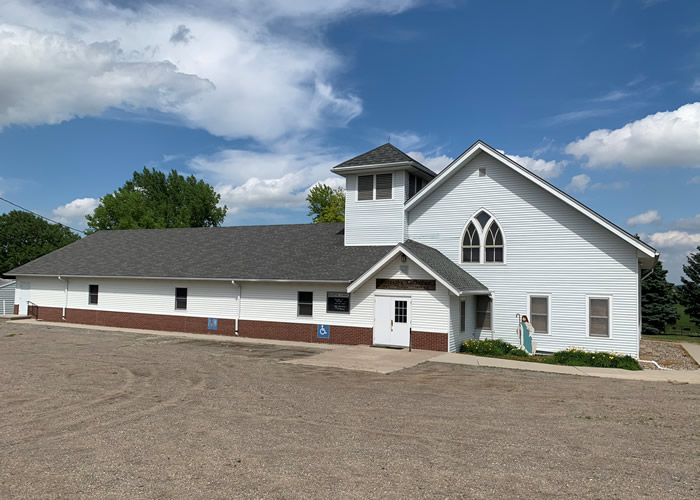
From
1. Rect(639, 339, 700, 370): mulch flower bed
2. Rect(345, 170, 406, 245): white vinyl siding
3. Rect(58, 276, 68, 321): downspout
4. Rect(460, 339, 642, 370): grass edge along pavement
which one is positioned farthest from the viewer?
Rect(58, 276, 68, 321): downspout

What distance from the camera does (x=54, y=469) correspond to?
263 inches

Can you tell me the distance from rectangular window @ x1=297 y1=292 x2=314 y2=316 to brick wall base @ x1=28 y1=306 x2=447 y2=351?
21.4 inches

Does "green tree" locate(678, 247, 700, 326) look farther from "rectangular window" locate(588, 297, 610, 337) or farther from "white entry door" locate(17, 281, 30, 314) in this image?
"white entry door" locate(17, 281, 30, 314)

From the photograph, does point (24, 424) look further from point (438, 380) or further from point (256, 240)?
point (256, 240)

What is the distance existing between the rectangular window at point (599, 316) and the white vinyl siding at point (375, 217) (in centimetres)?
789

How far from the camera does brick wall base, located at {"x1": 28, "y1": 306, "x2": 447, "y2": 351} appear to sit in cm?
1969

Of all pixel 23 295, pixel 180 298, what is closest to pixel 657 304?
pixel 180 298

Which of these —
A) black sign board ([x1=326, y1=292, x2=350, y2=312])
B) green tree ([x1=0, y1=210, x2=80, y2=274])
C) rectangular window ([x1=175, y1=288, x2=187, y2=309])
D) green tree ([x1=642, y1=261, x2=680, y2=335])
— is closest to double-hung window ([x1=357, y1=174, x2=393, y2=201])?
black sign board ([x1=326, y1=292, x2=350, y2=312])

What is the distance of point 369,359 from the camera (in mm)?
17266

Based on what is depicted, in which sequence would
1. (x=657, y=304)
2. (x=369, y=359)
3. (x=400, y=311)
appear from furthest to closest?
(x=657, y=304) → (x=400, y=311) → (x=369, y=359)

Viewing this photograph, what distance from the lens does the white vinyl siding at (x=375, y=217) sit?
2308 centimetres

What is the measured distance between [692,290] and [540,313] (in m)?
34.5

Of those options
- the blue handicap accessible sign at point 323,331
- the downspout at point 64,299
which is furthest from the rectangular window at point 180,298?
the downspout at point 64,299

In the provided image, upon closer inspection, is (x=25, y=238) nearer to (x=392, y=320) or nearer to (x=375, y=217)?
(x=375, y=217)
